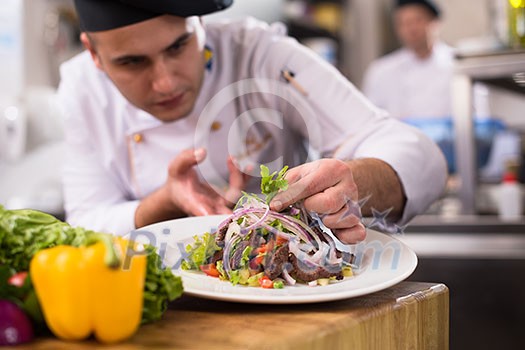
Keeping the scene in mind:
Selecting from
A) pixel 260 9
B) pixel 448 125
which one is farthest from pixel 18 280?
pixel 260 9

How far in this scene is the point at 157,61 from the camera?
1.56 meters

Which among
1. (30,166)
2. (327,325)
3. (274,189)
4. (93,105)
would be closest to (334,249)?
(274,189)

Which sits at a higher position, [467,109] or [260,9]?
[260,9]

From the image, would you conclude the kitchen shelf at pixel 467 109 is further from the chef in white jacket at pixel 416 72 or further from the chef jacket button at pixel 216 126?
the chef in white jacket at pixel 416 72

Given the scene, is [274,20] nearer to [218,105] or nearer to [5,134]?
[5,134]

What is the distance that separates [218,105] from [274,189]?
0.87m

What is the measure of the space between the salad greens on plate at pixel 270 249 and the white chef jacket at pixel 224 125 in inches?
22.9

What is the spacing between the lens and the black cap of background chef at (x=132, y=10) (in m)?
1.47

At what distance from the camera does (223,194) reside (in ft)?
4.97

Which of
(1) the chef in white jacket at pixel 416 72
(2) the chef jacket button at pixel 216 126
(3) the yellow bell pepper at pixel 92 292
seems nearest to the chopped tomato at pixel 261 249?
(3) the yellow bell pepper at pixel 92 292

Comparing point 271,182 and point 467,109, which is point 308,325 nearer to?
point 271,182

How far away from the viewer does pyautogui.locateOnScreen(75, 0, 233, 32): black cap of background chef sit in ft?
4.82

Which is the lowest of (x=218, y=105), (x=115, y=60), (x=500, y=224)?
(x=500, y=224)

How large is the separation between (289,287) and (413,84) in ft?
15.8
